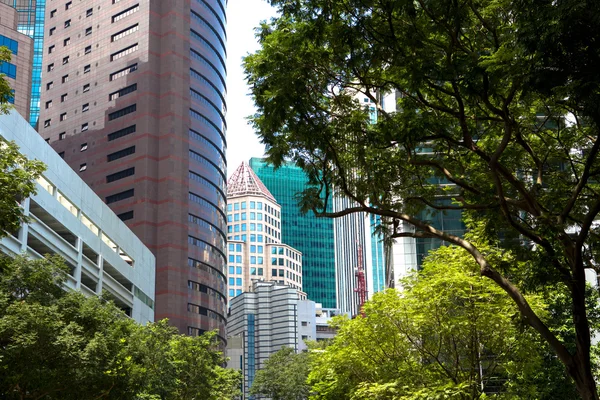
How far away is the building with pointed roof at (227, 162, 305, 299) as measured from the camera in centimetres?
18262

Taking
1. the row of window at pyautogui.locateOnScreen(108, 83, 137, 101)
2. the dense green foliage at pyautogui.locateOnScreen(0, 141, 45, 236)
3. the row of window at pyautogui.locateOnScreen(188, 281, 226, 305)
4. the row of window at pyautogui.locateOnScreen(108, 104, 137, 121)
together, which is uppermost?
the row of window at pyautogui.locateOnScreen(108, 83, 137, 101)

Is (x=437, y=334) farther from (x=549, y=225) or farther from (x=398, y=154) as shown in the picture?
(x=549, y=225)

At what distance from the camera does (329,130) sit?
16.3 metres

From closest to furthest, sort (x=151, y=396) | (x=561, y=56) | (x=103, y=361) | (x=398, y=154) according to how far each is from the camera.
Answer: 1. (x=561, y=56)
2. (x=398, y=154)
3. (x=103, y=361)
4. (x=151, y=396)

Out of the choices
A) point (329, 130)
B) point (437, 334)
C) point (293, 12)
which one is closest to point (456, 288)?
point (437, 334)

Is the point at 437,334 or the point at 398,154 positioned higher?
the point at 398,154

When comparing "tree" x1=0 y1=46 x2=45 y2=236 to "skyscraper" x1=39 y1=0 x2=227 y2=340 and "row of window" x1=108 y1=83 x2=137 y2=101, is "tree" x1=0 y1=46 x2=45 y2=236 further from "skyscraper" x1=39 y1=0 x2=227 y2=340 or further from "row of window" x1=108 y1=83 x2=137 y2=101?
"row of window" x1=108 y1=83 x2=137 y2=101

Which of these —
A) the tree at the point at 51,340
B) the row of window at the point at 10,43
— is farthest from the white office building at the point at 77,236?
the tree at the point at 51,340

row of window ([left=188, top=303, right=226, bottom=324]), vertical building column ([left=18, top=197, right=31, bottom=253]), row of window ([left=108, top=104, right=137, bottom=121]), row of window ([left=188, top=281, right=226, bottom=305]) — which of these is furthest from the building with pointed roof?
vertical building column ([left=18, top=197, right=31, bottom=253])

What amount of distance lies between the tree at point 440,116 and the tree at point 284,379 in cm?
6068

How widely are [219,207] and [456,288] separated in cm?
6836

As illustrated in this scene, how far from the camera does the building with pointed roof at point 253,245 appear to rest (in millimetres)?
182625

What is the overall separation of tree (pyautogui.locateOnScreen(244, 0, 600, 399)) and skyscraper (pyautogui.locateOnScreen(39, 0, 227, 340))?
70201mm

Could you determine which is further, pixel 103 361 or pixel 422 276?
pixel 422 276
